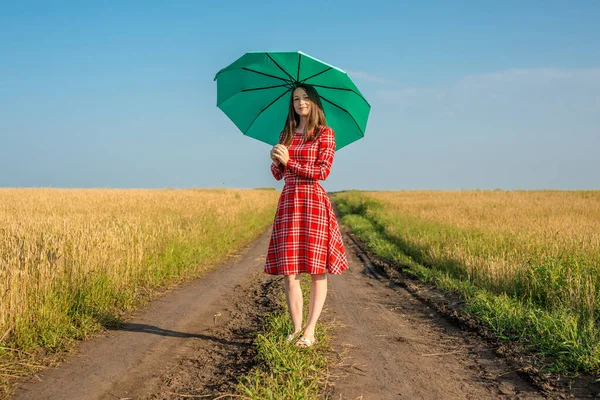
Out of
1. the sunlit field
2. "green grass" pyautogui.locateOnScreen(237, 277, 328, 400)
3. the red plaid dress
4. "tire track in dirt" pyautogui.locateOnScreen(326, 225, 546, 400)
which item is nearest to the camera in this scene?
"green grass" pyautogui.locateOnScreen(237, 277, 328, 400)

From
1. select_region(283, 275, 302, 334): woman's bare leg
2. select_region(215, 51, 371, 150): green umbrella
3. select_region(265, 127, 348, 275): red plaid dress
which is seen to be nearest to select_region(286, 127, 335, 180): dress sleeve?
select_region(265, 127, 348, 275): red plaid dress

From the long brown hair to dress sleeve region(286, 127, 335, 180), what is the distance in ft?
0.30

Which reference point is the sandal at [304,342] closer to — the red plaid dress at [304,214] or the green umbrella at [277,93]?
the red plaid dress at [304,214]

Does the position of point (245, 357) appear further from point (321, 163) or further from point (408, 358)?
point (321, 163)

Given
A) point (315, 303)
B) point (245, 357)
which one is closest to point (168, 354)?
point (245, 357)

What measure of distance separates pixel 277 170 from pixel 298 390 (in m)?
1.97

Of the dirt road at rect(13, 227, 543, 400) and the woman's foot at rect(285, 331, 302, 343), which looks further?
the woman's foot at rect(285, 331, 302, 343)

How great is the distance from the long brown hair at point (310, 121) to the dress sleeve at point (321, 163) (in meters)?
0.09

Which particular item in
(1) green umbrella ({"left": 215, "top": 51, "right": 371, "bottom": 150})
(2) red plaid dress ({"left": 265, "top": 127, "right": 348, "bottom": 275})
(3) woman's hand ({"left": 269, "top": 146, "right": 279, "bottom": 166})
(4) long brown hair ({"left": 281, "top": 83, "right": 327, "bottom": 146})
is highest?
(1) green umbrella ({"left": 215, "top": 51, "right": 371, "bottom": 150})

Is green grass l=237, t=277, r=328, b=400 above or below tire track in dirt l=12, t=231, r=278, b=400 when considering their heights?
above

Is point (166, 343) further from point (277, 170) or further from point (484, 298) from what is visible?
point (484, 298)

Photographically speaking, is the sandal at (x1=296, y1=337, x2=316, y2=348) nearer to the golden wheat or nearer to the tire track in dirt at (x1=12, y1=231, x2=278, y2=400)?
the tire track in dirt at (x1=12, y1=231, x2=278, y2=400)

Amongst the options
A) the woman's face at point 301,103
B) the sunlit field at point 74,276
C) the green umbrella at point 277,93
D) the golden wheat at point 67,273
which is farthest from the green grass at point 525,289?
the golden wheat at point 67,273

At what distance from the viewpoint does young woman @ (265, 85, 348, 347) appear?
180 inches
